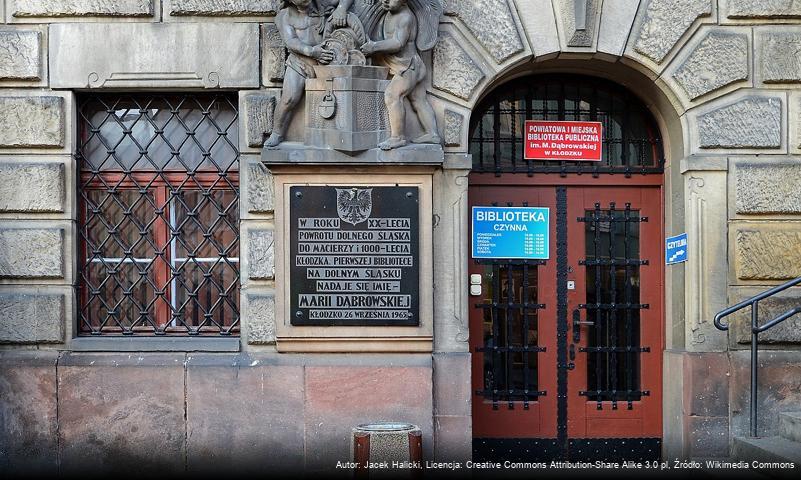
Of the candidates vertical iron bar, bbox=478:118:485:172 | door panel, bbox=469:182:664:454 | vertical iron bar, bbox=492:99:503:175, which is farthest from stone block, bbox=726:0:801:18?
vertical iron bar, bbox=478:118:485:172

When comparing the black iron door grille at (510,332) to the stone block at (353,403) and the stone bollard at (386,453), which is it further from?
the stone bollard at (386,453)

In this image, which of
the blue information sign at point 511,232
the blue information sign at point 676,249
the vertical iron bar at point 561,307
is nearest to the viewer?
the blue information sign at point 676,249

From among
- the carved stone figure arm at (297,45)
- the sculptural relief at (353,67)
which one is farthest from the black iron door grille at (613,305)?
the carved stone figure arm at (297,45)

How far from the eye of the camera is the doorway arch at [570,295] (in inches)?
342

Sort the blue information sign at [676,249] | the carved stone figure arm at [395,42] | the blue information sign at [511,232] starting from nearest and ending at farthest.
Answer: the carved stone figure arm at [395,42]
the blue information sign at [676,249]
the blue information sign at [511,232]

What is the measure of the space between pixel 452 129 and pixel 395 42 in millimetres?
890

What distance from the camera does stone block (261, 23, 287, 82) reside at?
8086 millimetres

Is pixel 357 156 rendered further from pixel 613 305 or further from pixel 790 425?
pixel 790 425

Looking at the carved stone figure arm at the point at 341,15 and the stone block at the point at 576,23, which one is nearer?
the carved stone figure arm at the point at 341,15

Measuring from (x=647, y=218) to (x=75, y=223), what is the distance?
5192 mm

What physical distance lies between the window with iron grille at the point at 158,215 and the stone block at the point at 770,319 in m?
4.38

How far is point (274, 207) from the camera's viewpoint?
26.4 feet

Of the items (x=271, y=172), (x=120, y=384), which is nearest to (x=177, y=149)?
(x=271, y=172)

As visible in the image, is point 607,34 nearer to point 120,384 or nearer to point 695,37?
point 695,37
